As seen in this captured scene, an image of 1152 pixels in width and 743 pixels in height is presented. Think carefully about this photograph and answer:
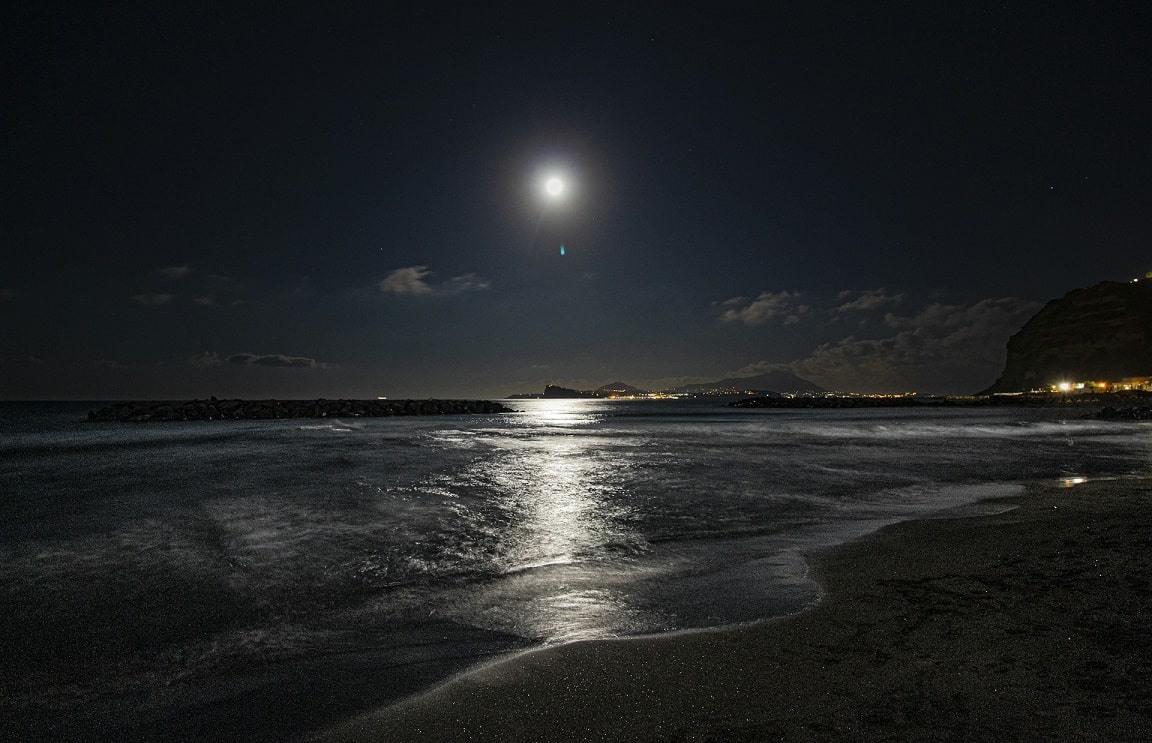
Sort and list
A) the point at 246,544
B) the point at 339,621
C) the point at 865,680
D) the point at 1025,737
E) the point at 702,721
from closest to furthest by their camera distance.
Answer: the point at 1025,737 → the point at 702,721 → the point at 865,680 → the point at 339,621 → the point at 246,544

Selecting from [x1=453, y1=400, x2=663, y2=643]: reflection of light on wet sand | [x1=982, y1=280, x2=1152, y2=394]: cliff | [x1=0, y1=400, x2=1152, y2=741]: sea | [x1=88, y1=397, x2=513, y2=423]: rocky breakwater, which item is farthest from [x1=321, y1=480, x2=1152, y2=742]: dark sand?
[x1=982, y1=280, x2=1152, y2=394]: cliff

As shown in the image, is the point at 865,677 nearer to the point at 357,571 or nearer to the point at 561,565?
the point at 561,565

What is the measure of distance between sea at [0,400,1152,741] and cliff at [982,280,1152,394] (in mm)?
139584

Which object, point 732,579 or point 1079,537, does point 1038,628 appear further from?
point 1079,537

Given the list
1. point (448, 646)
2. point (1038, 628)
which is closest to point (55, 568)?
point (448, 646)

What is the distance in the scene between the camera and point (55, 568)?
5652 mm

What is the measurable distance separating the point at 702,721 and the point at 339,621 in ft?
9.37

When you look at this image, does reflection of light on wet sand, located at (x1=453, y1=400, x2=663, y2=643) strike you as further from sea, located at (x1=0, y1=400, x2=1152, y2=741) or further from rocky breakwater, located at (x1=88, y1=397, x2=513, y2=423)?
rocky breakwater, located at (x1=88, y1=397, x2=513, y2=423)

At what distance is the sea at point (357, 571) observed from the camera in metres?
3.03

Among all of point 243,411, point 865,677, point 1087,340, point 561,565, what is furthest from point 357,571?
point 1087,340

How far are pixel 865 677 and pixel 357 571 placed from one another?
4.50 m

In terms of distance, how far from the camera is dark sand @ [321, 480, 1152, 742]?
7.82 feet

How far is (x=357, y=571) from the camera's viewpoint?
543 centimetres

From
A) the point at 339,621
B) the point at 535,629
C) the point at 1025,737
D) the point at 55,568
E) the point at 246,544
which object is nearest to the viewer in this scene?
the point at 1025,737
